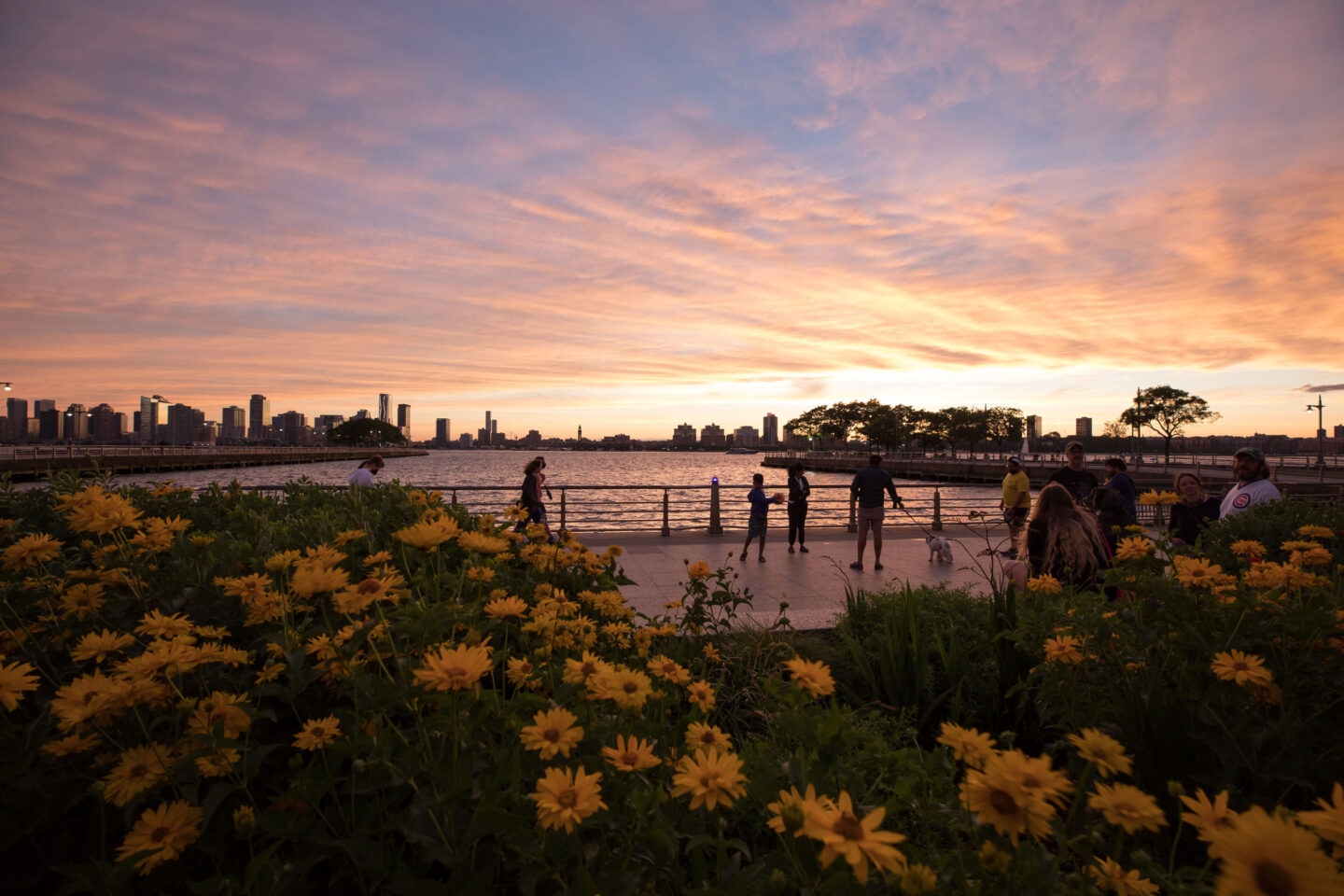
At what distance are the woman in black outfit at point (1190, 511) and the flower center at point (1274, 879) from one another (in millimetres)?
6852

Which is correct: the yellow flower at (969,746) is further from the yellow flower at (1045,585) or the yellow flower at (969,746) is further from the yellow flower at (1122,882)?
the yellow flower at (1045,585)

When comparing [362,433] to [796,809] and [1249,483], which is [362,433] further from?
[796,809]

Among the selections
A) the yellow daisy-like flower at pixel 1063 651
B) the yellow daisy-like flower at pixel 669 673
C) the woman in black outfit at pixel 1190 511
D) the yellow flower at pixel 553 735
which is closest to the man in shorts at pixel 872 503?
the woman in black outfit at pixel 1190 511

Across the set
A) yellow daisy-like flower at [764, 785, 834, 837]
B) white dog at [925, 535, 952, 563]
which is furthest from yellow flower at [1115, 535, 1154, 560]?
white dog at [925, 535, 952, 563]

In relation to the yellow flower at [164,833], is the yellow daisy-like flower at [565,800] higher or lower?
higher

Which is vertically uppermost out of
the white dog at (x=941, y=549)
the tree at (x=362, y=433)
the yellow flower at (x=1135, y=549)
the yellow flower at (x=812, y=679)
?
the tree at (x=362, y=433)

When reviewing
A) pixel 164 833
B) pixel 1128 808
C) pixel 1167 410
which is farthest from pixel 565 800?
pixel 1167 410

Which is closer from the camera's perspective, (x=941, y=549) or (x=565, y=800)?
(x=565, y=800)

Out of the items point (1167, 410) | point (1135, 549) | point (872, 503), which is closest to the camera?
point (1135, 549)

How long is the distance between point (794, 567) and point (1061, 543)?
5.14 metres

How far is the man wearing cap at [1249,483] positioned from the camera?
6.44m

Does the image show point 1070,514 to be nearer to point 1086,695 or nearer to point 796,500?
point 1086,695

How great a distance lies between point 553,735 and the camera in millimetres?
1360

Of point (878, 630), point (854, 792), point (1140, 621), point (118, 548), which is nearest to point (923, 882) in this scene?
point (854, 792)
